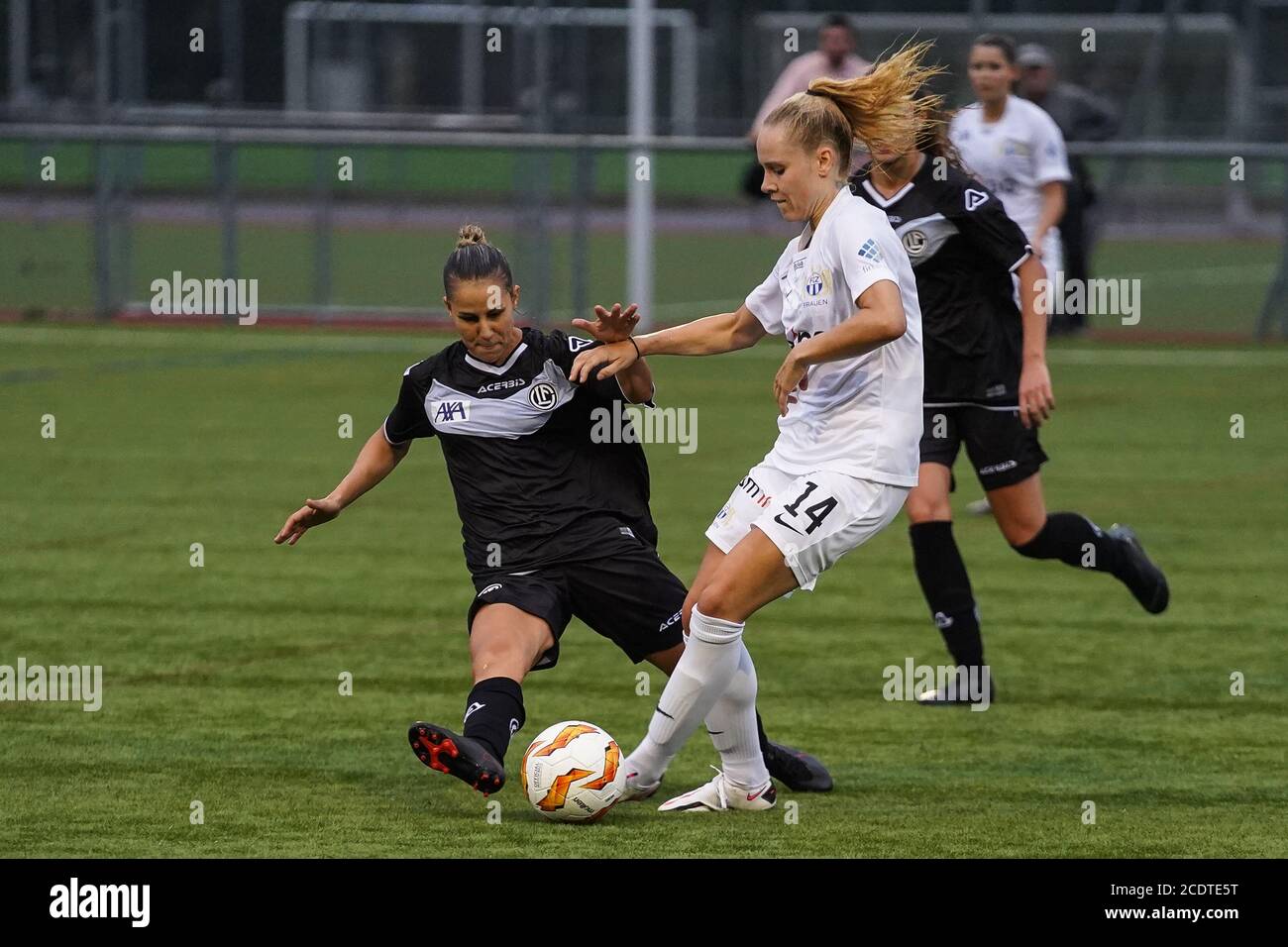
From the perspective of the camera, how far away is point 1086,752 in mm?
6223

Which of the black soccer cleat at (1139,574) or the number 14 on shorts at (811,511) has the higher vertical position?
the number 14 on shorts at (811,511)

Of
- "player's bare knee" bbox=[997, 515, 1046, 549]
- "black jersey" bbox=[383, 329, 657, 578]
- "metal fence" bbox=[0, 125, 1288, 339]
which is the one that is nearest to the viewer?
"black jersey" bbox=[383, 329, 657, 578]

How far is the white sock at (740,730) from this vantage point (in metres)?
5.41

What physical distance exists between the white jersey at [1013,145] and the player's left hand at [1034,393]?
198 centimetres

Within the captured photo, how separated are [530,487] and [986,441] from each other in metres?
1.87

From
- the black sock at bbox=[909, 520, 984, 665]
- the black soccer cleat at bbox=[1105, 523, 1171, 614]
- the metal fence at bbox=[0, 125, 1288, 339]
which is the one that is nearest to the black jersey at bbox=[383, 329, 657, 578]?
the black sock at bbox=[909, 520, 984, 665]

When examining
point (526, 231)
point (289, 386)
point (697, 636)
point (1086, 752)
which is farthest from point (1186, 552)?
point (526, 231)

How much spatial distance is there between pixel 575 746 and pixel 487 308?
3.78 ft

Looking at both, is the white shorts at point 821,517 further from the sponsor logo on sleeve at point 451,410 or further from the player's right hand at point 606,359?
the sponsor logo on sleeve at point 451,410

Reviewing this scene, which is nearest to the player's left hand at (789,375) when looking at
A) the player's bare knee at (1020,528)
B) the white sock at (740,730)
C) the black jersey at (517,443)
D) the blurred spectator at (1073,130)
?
the white sock at (740,730)

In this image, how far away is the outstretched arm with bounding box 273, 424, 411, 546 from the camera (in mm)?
5637

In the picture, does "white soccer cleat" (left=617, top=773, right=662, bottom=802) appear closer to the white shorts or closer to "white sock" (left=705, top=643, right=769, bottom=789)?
"white sock" (left=705, top=643, right=769, bottom=789)

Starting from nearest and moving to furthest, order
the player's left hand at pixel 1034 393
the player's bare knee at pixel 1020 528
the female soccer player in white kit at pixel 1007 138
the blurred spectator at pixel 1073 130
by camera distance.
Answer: the player's left hand at pixel 1034 393 < the player's bare knee at pixel 1020 528 < the female soccer player in white kit at pixel 1007 138 < the blurred spectator at pixel 1073 130

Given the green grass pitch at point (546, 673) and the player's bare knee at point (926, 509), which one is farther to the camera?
the player's bare knee at point (926, 509)
